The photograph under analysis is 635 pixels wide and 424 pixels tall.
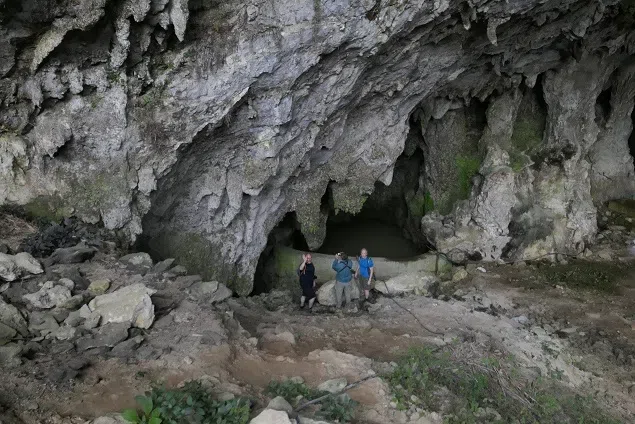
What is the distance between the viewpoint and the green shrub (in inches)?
171

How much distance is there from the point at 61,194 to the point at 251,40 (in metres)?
4.48

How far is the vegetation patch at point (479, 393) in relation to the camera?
5438 mm

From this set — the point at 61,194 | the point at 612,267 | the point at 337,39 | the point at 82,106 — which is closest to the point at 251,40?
the point at 337,39

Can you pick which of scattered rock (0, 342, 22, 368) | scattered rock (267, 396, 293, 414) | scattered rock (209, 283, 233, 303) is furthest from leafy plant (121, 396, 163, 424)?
scattered rock (209, 283, 233, 303)

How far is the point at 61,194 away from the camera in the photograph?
846 cm

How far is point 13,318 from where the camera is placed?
5785mm

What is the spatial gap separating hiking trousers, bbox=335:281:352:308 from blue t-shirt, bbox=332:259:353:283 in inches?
Answer: 6.4

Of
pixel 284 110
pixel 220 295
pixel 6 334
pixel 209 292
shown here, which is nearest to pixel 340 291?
pixel 220 295

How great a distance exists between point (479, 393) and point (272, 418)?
9.97 feet

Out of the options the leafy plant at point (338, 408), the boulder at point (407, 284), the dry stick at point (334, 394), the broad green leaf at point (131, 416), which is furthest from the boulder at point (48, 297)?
the boulder at point (407, 284)

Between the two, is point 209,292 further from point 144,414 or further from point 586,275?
point 586,275

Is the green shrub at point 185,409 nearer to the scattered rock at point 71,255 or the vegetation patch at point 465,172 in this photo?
the scattered rock at point 71,255

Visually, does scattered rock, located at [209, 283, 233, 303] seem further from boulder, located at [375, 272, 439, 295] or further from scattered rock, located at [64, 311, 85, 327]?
boulder, located at [375, 272, 439, 295]

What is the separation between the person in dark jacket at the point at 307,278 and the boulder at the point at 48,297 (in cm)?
487
